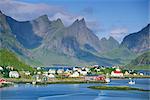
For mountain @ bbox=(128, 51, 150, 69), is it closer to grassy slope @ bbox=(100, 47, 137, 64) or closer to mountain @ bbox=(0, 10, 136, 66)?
mountain @ bbox=(0, 10, 136, 66)

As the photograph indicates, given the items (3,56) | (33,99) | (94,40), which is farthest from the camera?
(94,40)

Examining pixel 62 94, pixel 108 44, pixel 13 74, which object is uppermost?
pixel 108 44

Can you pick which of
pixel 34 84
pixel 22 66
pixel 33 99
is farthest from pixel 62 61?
pixel 33 99

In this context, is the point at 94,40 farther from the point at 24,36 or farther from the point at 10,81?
the point at 10,81

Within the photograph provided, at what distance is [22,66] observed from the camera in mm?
22641

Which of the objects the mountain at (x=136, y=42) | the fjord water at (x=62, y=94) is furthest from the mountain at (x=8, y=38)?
the fjord water at (x=62, y=94)

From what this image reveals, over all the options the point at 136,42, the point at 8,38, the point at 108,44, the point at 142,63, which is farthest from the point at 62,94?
the point at 108,44

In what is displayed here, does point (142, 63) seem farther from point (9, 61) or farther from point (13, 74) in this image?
point (13, 74)

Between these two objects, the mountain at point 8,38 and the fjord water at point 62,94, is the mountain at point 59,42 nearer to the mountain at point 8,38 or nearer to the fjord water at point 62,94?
the mountain at point 8,38

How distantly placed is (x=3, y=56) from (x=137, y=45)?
171ft

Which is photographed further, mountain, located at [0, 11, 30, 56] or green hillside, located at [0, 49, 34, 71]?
mountain, located at [0, 11, 30, 56]

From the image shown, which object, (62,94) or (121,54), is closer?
(62,94)

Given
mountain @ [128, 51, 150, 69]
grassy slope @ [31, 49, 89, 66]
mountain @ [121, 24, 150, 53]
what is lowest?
mountain @ [128, 51, 150, 69]

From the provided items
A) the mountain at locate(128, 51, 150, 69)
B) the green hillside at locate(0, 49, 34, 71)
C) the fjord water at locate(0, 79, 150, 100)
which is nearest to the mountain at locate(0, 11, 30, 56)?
the mountain at locate(128, 51, 150, 69)
